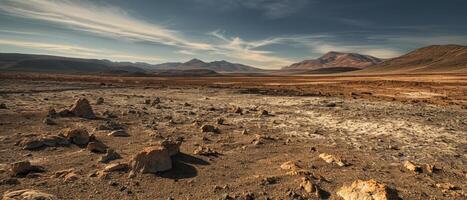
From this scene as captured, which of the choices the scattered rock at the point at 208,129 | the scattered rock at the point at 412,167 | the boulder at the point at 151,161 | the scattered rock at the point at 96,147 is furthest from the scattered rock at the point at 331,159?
the scattered rock at the point at 96,147

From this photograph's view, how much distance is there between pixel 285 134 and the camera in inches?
500

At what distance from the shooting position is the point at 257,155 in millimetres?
9766

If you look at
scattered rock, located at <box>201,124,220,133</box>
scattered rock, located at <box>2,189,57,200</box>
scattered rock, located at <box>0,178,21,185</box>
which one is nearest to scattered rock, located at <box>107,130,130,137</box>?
scattered rock, located at <box>201,124,220,133</box>

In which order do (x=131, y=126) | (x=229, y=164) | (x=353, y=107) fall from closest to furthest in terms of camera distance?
(x=229, y=164) → (x=131, y=126) → (x=353, y=107)

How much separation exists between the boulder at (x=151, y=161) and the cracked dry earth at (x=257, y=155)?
0.19 metres

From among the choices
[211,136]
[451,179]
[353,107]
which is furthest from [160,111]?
[451,179]

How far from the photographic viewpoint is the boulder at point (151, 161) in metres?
7.66

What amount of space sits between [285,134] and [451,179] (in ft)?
18.8

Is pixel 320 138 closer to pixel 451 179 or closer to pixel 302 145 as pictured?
pixel 302 145

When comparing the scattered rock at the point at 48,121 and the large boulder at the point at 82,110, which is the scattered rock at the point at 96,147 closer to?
the scattered rock at the point at 48,121

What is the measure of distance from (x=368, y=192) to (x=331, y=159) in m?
2.79

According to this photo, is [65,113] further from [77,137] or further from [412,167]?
[412,167]

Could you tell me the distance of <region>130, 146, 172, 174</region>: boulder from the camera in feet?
25.1

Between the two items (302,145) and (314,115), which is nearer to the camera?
(302,145)
